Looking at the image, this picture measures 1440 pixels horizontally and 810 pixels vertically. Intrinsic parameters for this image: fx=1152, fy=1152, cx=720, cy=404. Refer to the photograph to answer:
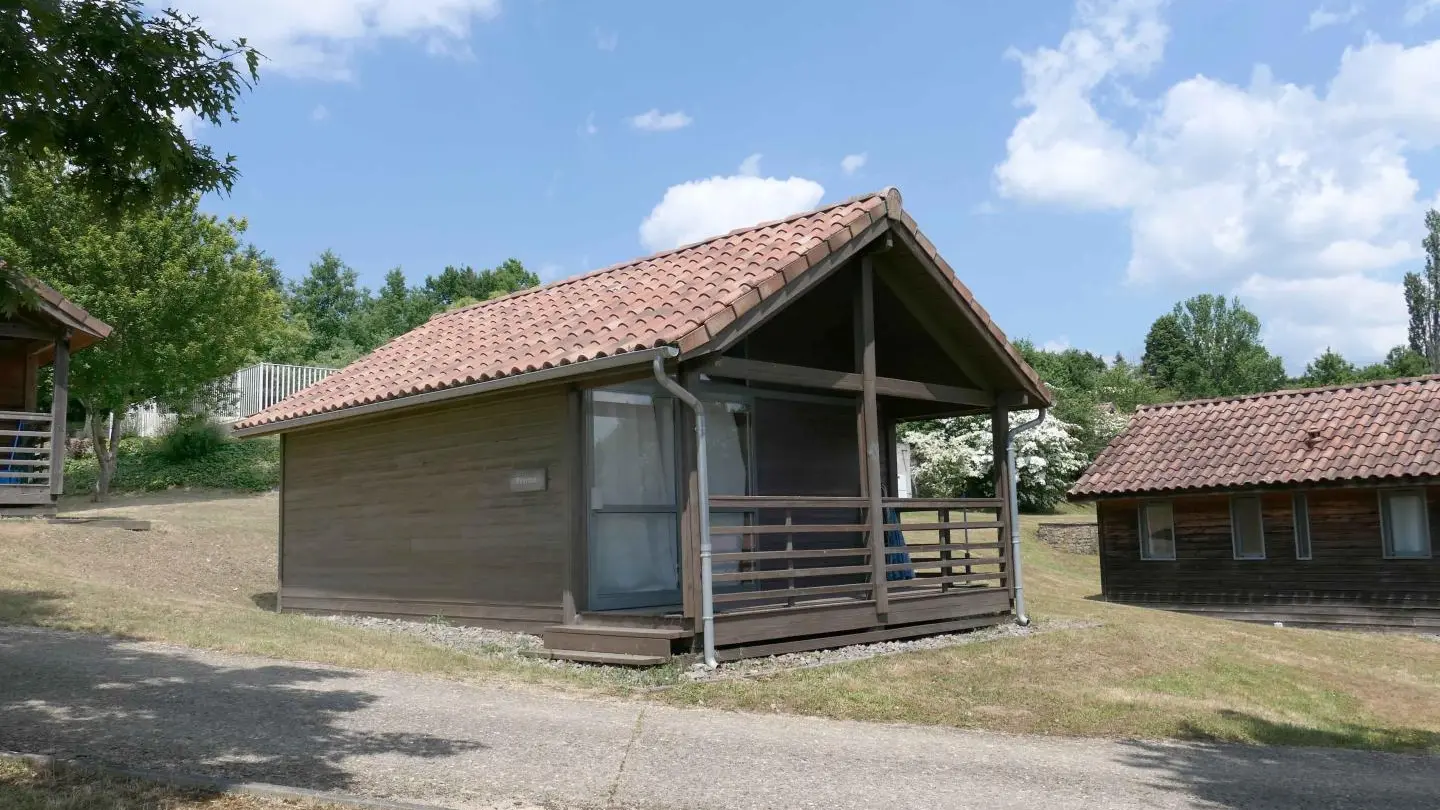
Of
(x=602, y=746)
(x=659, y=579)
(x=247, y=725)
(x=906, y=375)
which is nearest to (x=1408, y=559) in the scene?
(x=906, y=375)

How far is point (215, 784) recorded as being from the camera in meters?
5.41

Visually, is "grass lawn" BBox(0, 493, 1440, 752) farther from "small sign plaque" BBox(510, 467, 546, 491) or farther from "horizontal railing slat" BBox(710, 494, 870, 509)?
"small sign plaque" BBox(510, 467, 546, 491)

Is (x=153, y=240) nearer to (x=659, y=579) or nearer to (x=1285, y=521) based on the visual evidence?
(x=659, y=579)

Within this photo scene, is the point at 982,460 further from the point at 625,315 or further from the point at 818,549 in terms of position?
the point at 625,315

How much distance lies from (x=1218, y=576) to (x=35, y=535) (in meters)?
20.6

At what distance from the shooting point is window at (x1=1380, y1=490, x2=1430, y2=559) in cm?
1955

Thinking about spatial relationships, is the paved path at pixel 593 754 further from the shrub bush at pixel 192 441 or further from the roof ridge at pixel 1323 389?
the shrub bush at pixel 192 441

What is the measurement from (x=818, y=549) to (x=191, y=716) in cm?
711

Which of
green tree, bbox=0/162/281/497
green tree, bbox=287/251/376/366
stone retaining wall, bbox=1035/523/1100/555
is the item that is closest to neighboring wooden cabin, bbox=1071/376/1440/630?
stone retaining wall, bbox=1035/523/1100/555

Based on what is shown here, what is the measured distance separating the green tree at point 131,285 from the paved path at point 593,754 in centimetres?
1943

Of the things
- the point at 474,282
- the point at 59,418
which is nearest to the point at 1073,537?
the point at 59,418

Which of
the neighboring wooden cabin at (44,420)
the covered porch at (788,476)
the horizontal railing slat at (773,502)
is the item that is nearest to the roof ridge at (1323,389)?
the covered porch at (788,476)

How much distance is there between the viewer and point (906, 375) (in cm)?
1464

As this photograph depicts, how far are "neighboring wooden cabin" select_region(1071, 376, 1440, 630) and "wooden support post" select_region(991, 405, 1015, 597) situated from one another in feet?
29.7
